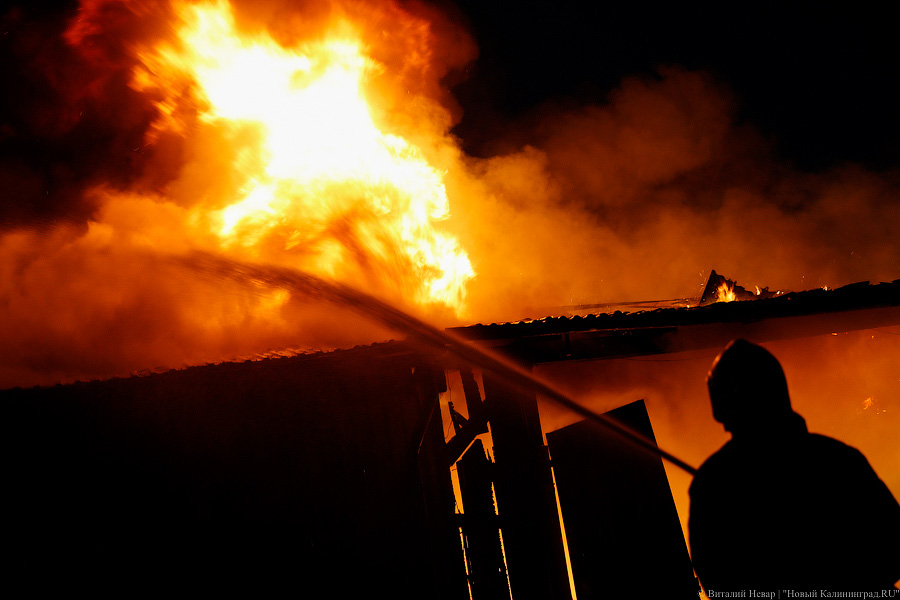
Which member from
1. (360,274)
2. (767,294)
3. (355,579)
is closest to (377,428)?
(355,579)

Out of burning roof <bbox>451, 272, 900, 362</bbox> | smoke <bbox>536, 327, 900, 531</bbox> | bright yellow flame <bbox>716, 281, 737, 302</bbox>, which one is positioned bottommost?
smoke <bbox>536, 327, 900, 531</bbox>

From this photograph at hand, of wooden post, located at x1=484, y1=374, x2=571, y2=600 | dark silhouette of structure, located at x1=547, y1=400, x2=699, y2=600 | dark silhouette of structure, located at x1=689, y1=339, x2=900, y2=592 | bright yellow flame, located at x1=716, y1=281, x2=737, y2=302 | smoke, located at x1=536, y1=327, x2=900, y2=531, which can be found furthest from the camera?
bright yellow flame, located at x1=716, y1=281, x2=737, y2=302

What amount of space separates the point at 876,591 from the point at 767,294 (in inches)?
514

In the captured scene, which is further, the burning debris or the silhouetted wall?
the burning debris

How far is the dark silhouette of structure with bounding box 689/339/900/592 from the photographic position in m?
1.95

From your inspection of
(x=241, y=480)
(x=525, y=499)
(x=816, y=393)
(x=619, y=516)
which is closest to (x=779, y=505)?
(x=619, y=516)

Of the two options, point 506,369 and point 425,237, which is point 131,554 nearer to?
point 506,369

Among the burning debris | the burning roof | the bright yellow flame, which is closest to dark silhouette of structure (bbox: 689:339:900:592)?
the burning roof

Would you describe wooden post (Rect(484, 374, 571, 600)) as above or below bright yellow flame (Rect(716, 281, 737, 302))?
below

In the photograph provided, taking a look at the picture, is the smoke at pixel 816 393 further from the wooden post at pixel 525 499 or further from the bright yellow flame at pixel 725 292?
the bright yellow flame at pixel 725 292

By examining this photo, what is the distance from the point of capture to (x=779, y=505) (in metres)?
2.05

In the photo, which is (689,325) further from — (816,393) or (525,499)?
(816,393)

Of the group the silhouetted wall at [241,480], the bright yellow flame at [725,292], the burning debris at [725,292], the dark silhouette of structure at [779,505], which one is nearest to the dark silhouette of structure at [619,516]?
the silhouetted wall at [241,480]

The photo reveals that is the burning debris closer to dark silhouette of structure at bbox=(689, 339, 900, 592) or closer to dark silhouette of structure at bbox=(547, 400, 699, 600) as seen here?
dark silhouette of structure at bbox=(547, 400, 699, 600)
